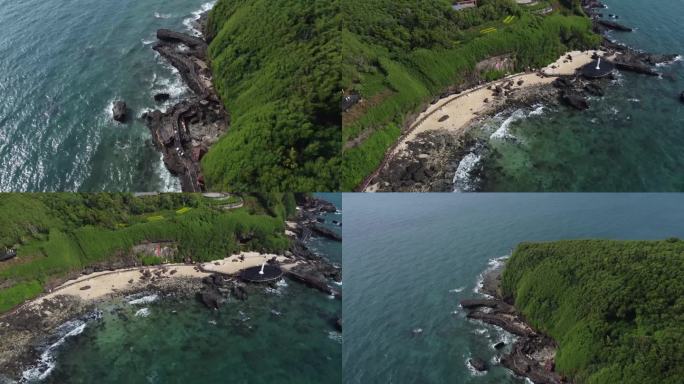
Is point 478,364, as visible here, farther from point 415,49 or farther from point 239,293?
point 415,49

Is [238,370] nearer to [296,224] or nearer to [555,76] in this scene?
[296,224]

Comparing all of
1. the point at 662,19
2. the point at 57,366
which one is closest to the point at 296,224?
the point at 57,366

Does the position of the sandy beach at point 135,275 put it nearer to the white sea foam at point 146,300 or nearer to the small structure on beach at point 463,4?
the white sea foam at point 146,300

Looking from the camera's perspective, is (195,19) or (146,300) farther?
(195,19)

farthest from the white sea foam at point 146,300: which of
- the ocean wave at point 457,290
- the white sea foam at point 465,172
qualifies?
the white sea foam at point 465,172

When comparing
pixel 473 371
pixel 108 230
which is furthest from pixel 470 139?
pixel 108 230

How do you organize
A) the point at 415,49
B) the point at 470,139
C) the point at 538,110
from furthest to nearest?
the point at 415,49 → the point at 538,110 → the point at 470,139

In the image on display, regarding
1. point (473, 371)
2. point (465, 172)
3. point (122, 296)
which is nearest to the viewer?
point (473, 371)

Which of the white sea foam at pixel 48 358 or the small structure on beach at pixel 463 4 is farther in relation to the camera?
the small structure on beach at pixel 463 4

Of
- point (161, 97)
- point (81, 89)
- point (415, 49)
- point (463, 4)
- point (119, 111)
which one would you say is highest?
point (463, 4)
